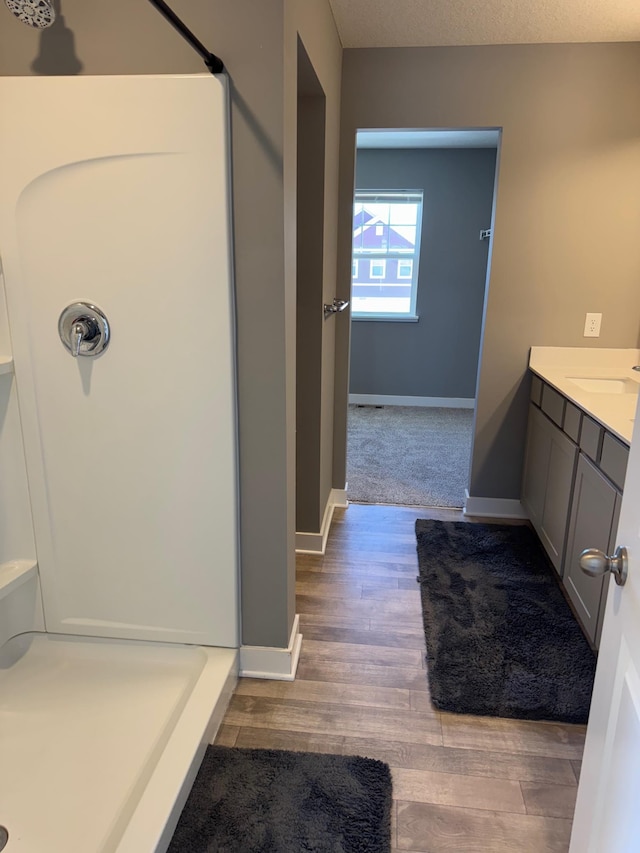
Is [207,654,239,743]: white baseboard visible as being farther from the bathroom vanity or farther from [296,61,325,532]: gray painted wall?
the bathroom vanity

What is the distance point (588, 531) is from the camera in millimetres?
2168

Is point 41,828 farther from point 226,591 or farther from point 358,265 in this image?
point 358,265

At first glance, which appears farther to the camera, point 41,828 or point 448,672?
point 448,672

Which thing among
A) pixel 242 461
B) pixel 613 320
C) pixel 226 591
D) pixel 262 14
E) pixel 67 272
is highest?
pixel 262 14

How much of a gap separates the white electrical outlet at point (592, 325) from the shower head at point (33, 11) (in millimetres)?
2682

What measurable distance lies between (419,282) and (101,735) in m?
4.96

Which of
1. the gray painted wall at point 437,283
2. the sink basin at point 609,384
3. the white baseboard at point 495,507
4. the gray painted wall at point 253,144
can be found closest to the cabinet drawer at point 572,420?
the sink basin at point 609,384

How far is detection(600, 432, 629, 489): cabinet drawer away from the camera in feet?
6.07

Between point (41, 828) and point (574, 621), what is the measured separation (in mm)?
1945

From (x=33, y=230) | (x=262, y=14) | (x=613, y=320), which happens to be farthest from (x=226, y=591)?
(x=613, y=320)

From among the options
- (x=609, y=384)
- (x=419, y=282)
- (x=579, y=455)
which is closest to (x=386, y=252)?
(x=419, y=282)

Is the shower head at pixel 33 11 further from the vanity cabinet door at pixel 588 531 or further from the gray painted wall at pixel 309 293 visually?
the vanity cabinet door at pixel 588 531

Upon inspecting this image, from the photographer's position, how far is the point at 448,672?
2016 mm

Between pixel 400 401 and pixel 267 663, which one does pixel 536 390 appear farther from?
pixel 400 401
